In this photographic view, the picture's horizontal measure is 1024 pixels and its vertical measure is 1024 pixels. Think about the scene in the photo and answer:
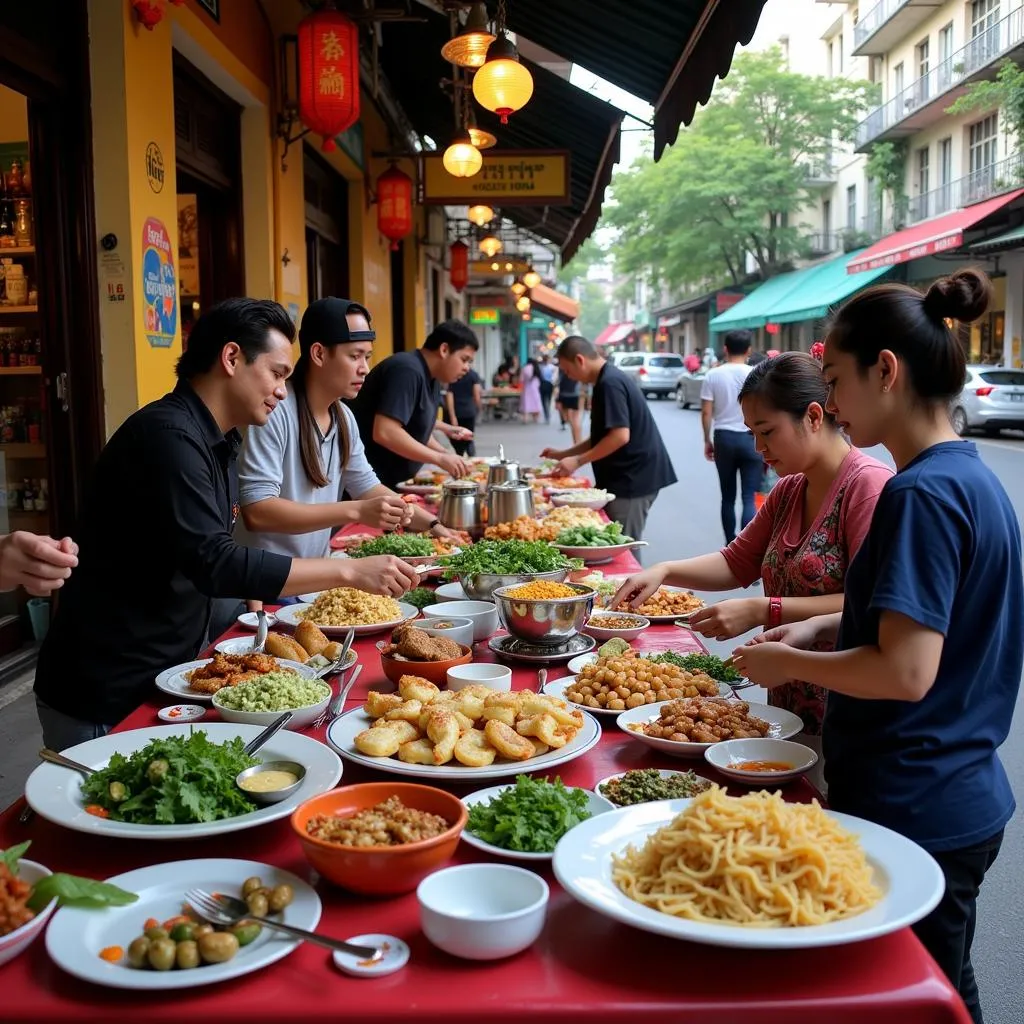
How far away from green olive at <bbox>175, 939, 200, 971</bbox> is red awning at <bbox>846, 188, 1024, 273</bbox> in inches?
977

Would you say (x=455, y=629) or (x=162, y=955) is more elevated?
(x=455, y=629)

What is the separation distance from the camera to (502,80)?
19.2 feet

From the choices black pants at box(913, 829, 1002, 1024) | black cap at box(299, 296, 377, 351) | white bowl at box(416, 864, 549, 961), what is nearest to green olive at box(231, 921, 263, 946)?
white bowl at box(416, 864, 549, 961)

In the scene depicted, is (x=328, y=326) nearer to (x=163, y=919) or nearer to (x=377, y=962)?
(x=163, y=919)

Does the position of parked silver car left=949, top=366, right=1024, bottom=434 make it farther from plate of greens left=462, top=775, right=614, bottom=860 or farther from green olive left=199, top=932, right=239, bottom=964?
green olive left=199, top=932, right=239, bottom=964

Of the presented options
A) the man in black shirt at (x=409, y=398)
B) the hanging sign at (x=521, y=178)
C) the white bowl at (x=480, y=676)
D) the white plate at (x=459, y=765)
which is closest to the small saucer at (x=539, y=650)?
the white bowl at (x=480, y=676)

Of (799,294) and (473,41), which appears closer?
(473,41)

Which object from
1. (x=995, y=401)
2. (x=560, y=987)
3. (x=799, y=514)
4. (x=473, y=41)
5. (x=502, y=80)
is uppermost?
(x=473, y=41)

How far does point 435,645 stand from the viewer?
2645mm

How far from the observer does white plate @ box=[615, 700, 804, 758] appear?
6.83 feet

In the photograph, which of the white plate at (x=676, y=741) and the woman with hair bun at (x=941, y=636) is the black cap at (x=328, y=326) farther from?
the woman with hair bun at (x=941, y=636)

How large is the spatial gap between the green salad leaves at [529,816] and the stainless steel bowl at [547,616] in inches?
39.8

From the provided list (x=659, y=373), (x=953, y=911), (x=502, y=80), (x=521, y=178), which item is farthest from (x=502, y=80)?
(x=659, y=373)

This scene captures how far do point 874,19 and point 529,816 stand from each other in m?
35.8
